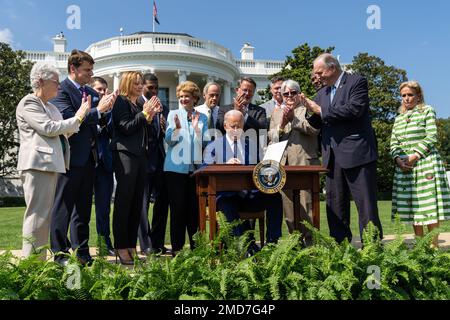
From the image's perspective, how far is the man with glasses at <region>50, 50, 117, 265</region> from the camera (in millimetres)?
4859

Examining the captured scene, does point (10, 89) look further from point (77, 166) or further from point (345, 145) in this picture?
point (345, 145)

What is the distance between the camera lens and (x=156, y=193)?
6.53 meters

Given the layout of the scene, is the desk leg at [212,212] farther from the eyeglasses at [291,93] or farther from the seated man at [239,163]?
the eyeglasses at [291,93]

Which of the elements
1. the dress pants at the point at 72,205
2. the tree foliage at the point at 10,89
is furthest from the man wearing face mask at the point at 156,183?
the tree foliage at the point at 10,89

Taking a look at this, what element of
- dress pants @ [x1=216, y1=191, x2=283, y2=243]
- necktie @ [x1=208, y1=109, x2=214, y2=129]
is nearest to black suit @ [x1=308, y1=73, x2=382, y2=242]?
dress pants @ [x1=216, y1=191, x2=283, y2=243]

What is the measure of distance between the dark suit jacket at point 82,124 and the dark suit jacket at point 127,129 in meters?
0.27

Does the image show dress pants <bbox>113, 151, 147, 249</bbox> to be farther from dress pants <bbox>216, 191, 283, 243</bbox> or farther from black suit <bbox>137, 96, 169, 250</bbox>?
dress pants <bbox>216, 191, 283, 243</bbox>

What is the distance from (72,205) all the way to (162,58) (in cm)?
3392

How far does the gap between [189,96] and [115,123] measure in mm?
1145

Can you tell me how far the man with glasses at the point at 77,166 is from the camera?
486cm

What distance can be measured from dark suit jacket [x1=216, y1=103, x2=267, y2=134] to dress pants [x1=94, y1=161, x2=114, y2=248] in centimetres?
213
